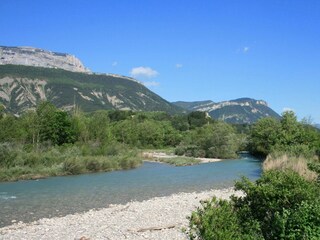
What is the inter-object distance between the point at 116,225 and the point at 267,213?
27.0 ft

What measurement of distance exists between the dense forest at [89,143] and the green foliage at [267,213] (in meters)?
34.6

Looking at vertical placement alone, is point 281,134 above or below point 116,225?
above

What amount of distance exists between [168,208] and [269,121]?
6230cm

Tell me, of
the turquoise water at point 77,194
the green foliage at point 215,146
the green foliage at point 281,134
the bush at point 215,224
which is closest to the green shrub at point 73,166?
the turquoise water at point 77,194

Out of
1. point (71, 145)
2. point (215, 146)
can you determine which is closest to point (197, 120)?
point (215, 146)

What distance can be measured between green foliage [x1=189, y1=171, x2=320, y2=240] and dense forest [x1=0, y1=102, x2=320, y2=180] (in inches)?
1362

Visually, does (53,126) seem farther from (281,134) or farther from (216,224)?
(216,224)

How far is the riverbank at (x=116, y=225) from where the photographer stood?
13.7m

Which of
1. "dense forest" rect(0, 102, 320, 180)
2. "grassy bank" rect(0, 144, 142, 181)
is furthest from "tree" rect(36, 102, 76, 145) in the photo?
"grassy bank" rect(0, 144, 142, 181)

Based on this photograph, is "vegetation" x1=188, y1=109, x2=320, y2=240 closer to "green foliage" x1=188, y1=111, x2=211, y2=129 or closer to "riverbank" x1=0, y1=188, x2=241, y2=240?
"riverbank" x1=0, y1=188, x2=241, y2=240

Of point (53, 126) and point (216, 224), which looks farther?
point (53, 126)

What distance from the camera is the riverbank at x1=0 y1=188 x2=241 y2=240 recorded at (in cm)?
1374

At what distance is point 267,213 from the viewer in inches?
351

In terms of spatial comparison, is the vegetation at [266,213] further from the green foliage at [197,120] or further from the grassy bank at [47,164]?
the green foliage at [197,120]
